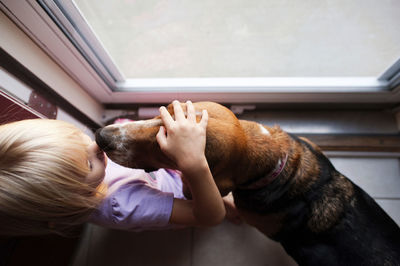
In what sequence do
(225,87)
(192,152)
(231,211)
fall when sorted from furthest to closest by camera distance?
1. (225,87)
2. (231,211)
3. (192,152)

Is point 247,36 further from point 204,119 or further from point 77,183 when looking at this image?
point 77,183

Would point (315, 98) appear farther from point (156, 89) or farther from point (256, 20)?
point (156, 89)

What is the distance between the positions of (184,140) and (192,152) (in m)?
0.05

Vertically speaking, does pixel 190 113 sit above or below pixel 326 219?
above

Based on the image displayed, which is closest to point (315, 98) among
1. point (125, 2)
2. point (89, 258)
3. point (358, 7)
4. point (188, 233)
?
point (358, 7)

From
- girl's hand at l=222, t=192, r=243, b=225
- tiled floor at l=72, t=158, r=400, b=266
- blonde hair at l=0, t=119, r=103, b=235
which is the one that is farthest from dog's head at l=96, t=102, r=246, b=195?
tiled floor at l=72, t=158, r=400, b=266

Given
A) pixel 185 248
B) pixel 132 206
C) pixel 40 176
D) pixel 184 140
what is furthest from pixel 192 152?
pixel 185 248

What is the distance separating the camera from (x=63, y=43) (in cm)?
120

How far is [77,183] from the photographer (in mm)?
980

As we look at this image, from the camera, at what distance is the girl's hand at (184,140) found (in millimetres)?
829

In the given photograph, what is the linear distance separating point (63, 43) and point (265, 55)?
1.26m

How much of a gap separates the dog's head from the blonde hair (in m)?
0.15

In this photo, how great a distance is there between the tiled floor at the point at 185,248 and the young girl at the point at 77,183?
0.52 metres

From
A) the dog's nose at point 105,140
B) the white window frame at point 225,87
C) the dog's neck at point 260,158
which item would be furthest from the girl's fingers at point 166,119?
the white window frame at point 225,87
